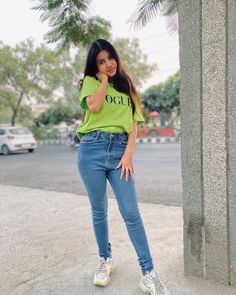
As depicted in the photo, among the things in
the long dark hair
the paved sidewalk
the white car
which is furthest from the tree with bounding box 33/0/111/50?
the white car

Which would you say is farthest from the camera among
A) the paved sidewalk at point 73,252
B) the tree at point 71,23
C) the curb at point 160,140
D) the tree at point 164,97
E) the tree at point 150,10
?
the tree at point 164,97

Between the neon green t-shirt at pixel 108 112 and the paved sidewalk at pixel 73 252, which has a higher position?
the neon green t-shirt at pixel 108 112

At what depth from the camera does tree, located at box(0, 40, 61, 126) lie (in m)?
22.9

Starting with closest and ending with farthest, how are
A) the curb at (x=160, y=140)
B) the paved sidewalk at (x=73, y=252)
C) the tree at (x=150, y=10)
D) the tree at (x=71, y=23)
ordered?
the paved sidewalk at (x=73, y=252) < the tree at (x=150, y=10) < the tree at (x=71, y=23) < the curb at (x=160, y=140)

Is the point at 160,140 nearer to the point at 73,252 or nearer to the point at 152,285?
the point at 73,252

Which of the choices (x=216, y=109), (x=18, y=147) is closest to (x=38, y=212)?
(x=216, y=109)

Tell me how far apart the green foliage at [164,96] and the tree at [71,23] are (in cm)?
2080

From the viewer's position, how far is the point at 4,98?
24156 mm

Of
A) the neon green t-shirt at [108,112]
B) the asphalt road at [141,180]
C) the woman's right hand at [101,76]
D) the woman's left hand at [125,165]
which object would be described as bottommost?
the asphalt road at [141,180]

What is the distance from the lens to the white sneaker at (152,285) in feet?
7.14

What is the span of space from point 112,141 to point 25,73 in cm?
2275

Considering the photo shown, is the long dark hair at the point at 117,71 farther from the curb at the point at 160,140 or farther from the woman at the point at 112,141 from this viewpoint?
the curb at the point at 160,140

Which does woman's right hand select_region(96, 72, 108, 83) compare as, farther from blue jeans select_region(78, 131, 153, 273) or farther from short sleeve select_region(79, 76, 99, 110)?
blue jeans select_region(78, 131, 153, 273)

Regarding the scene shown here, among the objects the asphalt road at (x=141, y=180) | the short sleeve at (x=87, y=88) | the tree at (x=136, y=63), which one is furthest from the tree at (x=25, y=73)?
the short sleeve at (x=87, y=88)
